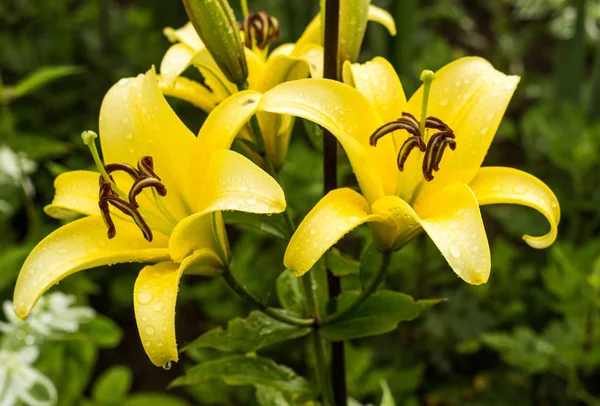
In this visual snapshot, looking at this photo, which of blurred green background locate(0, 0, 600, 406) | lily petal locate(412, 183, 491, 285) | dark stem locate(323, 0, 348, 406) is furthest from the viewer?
blurred green background locate(0, 0, 600, 406)

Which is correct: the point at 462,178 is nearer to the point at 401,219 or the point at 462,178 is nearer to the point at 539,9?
the point at 401,219

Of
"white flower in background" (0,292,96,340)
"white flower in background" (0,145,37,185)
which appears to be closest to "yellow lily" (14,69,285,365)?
"white flower in background" (0,292,96,340)

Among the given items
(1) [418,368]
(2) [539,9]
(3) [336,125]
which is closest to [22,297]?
(3) [336,125]

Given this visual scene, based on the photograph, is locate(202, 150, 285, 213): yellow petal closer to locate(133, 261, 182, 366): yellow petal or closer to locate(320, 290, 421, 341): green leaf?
locate(133, 261, 182, 366): yellow petal

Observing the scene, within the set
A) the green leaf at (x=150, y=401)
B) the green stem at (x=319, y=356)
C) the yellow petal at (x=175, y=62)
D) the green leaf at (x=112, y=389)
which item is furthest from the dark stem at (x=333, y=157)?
the green leaf at (x=150, y=401)

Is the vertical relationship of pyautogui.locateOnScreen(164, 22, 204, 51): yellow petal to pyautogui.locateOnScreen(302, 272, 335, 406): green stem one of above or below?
above
